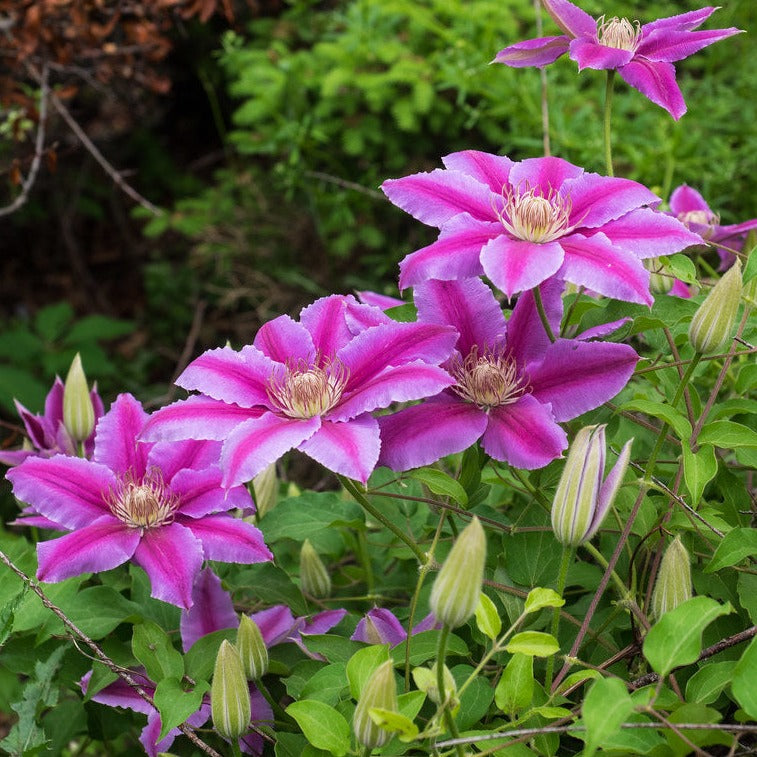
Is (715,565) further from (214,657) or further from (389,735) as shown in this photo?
(214,657)

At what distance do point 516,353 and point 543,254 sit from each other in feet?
0.41

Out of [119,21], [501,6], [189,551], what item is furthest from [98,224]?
[189,551]

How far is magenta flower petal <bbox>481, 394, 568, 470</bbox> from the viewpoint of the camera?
0.75 metres

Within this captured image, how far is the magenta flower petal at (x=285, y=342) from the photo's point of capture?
87 centimetres

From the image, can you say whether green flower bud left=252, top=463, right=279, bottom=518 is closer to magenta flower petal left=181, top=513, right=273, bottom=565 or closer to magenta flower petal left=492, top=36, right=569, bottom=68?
magenta flower petal left=181, top=513, right=273, bottom=565

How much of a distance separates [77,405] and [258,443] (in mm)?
449

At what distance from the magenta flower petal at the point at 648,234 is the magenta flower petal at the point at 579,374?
0.28ft

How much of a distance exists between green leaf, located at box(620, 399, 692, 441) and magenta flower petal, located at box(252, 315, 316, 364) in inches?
10.9

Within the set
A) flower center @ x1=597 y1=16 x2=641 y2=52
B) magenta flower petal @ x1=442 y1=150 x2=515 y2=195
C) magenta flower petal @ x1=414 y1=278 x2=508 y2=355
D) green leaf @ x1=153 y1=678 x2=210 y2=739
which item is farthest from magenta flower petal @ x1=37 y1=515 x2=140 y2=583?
flower center @ x1=597 y1=16 x2=641 y2=52

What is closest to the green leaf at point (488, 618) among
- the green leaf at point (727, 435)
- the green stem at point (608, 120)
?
the green leaf at point (727, 435)

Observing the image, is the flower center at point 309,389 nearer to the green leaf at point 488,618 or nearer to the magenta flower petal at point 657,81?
the green leaf at point 488,618

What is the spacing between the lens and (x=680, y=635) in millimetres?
639

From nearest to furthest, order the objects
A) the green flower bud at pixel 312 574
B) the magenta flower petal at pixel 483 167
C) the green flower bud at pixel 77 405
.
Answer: the magenta flower petal at pixel 483 167, the green flower bud at pixel 312 574, the green flower bud at pixel 77 405

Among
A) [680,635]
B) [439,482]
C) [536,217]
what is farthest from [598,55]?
[680,635]
